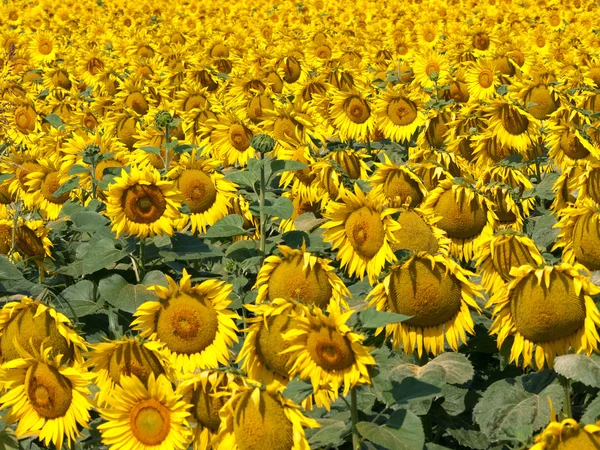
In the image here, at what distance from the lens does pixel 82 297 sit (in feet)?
13.2

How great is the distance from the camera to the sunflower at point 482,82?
7.75 m

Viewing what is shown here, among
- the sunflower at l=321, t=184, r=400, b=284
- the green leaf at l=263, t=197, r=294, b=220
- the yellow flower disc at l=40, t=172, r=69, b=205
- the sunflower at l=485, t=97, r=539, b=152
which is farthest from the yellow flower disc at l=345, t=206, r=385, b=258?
the yellow flower disc at l=40, t=172, r=69, b=205

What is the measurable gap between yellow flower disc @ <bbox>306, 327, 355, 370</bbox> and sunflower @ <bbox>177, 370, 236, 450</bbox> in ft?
0.84

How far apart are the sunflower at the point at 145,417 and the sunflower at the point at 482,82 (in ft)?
18.2

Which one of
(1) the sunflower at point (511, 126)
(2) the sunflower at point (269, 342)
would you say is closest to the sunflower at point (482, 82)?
(1) the sunflower at point (511, 126)

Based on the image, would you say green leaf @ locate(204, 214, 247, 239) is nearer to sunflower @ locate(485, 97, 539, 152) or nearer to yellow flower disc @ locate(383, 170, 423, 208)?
yellow flower disc @ locate(383, 170, 423, 208)

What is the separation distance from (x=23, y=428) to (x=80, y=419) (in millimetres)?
213

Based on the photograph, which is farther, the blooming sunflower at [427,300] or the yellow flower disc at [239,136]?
the yellow flower disc at [239,136]

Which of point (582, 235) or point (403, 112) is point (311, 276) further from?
point (403, 112)

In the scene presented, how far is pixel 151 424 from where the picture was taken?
2.77 m

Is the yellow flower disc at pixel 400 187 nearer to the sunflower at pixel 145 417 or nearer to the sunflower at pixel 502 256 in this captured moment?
the sunflower at pixel 502 256

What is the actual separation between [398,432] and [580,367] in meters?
0.72

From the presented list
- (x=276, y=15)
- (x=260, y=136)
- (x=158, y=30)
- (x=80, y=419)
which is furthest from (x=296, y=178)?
(x=276, y=15)

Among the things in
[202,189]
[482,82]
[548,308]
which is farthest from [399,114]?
[548,308]
